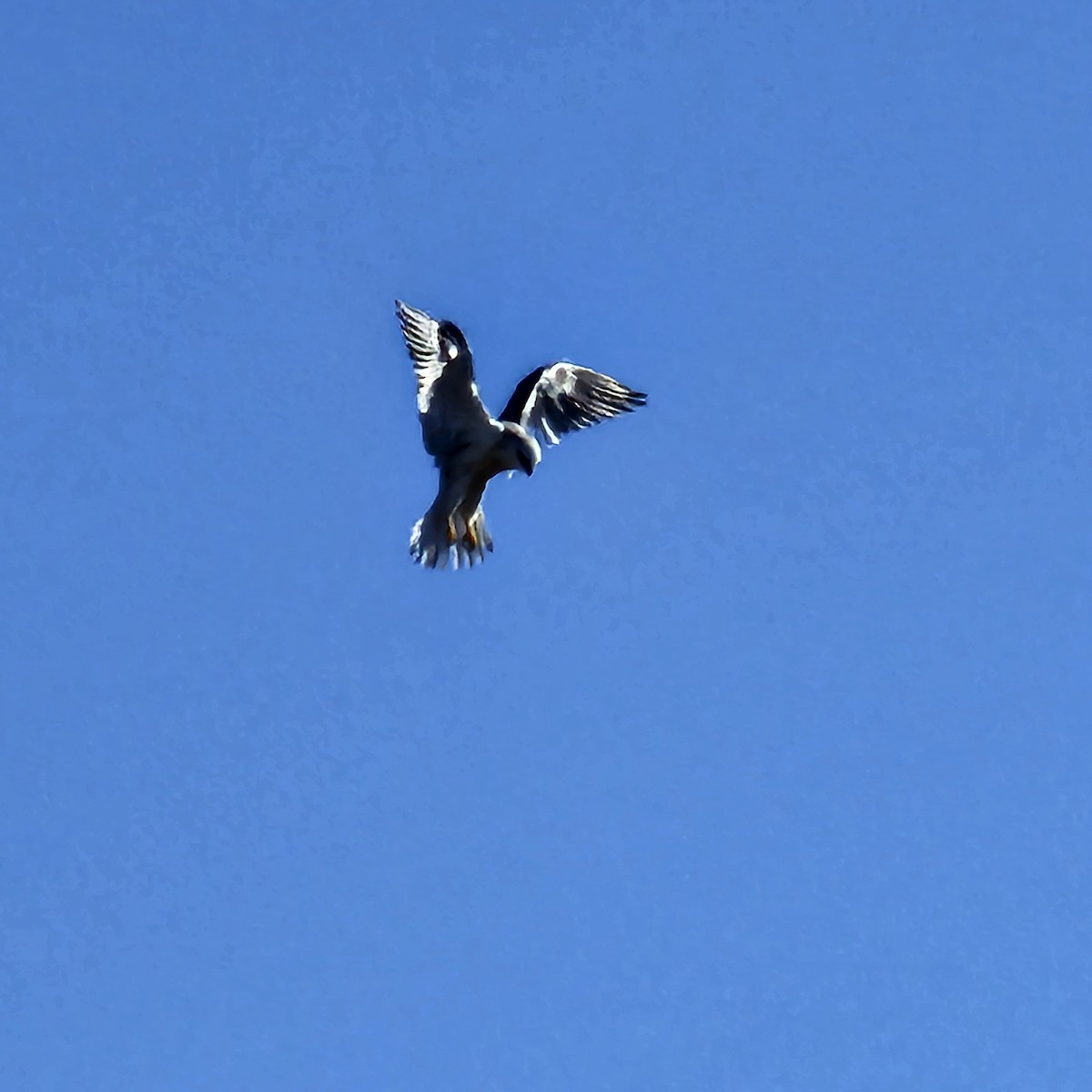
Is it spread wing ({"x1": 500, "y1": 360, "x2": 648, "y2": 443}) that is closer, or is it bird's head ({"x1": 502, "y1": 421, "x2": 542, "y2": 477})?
bird's head ({"x1": 502, "y1": 421, "x2": 542, "y2": 477})

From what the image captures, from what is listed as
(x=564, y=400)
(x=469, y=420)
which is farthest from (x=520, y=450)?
(x=564, y=400)

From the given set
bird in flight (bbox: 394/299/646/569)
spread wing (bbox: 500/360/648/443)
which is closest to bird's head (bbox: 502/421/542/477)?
bird in flight (bbox: 394/299/646/569)

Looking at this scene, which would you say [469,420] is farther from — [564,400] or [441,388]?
[564,400]

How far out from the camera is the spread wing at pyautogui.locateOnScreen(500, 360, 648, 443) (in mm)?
22047

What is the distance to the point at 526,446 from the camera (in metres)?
21.0

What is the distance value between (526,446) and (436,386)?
0.92 meters

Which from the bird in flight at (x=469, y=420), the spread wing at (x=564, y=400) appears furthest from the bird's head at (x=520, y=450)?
the spread wing at (x=564, y=400)

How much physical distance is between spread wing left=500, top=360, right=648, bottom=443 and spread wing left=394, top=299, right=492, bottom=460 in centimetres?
109

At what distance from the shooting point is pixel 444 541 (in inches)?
850

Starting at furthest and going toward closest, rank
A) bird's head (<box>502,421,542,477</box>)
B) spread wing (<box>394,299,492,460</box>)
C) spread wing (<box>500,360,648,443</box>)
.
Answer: spread wing (<box>500,360,648,443</box>)
bird's head (<box>502,421,542,477</box>)
spread wing (<box>394,299,492,460</box>)

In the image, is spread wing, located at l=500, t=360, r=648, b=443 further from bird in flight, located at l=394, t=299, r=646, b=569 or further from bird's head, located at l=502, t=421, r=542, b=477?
bird's head, located at l=502, t=421, r=542, b=477

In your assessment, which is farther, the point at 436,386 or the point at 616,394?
the point at 616,394

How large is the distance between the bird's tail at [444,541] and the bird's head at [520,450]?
892mm

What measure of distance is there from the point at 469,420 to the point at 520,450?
0.49 m
